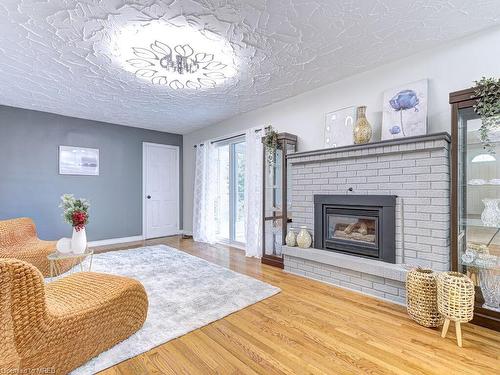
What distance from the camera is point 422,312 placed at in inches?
80.5

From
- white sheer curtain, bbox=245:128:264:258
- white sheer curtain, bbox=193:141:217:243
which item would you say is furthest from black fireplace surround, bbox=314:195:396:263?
white sheer curtain, bbox=193:141:217:243

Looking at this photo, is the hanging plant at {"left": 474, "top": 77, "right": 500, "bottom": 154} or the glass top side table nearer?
the hanging plant at {"left": 474, "top": 77, "right": 500, "bottom": 154}

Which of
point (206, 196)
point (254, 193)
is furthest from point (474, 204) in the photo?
point (206, 196)

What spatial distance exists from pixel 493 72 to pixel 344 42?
1.31m

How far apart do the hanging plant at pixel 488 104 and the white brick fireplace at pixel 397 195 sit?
10.4 inches

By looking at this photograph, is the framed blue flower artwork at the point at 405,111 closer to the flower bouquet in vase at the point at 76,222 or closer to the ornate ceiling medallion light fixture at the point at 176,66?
the ornate ceiling medallion light fixture at the point at 176,66

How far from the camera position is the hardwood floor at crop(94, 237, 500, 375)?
5.17 feet

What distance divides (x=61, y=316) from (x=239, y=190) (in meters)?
3.86

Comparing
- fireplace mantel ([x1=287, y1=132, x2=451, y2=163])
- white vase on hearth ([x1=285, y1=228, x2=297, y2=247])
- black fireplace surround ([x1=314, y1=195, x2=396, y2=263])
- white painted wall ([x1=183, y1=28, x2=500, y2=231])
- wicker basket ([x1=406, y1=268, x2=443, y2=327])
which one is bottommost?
wicker basket ([x1=406, y1=268, x2=443, y2=327])

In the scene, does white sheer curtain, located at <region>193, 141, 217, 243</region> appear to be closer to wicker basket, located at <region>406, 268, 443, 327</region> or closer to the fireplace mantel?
the fireplace mantel

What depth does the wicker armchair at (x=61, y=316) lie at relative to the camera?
3.98ft

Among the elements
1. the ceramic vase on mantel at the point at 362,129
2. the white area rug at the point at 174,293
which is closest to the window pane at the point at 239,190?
the white area rug at the point at 174,293

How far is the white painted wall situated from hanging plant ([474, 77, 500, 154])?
16.4 inches

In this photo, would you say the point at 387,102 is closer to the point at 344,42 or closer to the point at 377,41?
the point at 377,41
